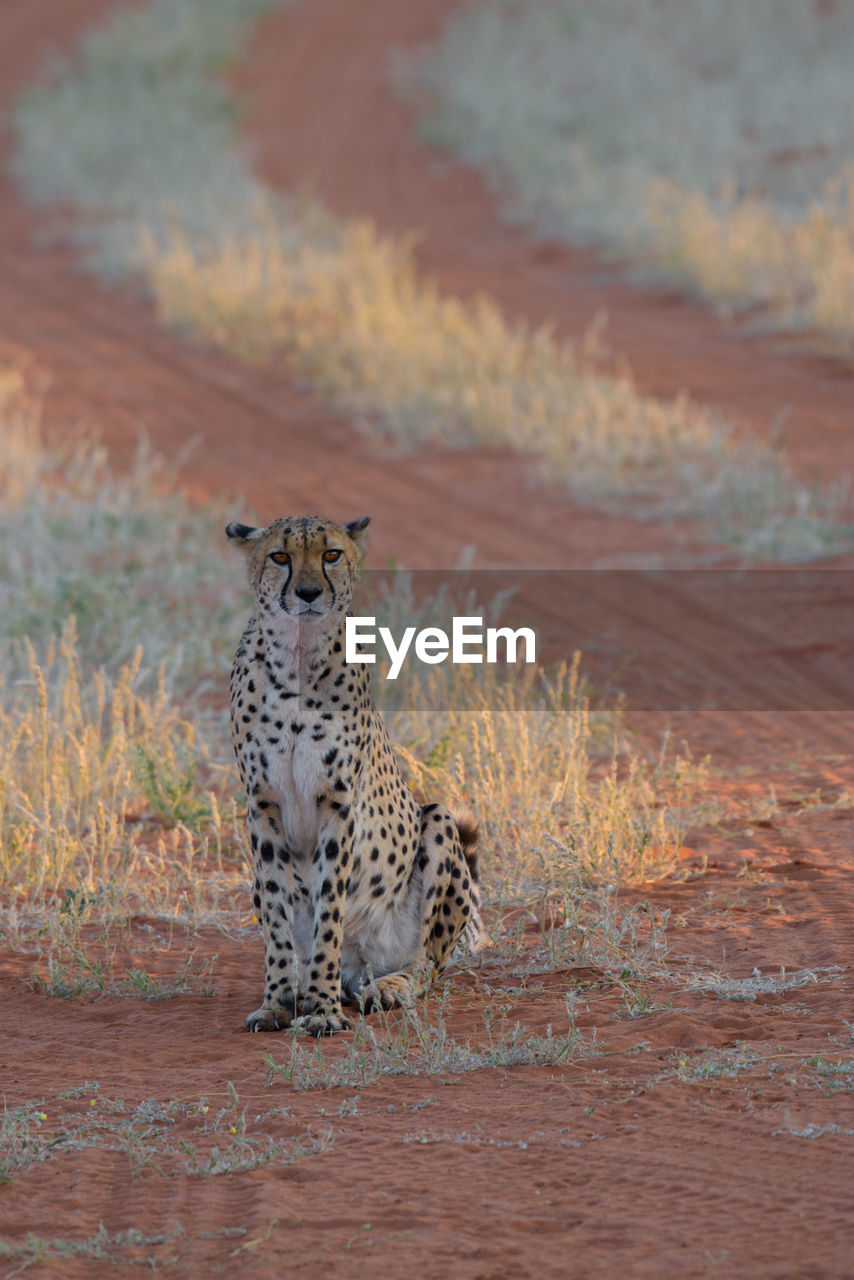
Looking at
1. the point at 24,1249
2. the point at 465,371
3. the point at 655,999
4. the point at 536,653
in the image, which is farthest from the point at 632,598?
the point at 24,1249

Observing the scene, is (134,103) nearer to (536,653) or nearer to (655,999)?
(536,653)

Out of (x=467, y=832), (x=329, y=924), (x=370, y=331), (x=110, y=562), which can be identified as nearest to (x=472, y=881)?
(x=467, y=832)

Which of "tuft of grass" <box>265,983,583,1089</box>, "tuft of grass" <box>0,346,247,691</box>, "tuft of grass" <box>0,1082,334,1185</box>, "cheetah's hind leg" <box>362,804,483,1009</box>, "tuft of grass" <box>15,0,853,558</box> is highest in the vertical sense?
"tuft of grass" <box>15,0,853,558</box>

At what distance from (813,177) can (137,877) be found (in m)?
13.5

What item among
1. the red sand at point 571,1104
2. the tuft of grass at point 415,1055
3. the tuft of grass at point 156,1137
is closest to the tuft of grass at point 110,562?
the red sand at point 571,1104

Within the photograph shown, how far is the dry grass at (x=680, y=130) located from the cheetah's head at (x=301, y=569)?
31.1 ft

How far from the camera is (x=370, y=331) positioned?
13.3m

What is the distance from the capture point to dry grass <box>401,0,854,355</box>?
14.9m

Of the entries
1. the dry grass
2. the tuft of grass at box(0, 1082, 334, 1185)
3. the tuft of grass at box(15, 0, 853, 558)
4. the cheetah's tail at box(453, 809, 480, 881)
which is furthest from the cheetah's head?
the dry grass

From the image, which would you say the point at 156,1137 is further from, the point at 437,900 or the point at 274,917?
the point at 437,900

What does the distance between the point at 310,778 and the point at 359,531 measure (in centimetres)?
73

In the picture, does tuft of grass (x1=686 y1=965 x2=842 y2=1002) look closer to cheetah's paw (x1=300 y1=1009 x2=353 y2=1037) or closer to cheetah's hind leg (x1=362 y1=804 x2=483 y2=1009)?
cheetah's hind leg (x1=362 y1=804 x2=483 y2=1009)

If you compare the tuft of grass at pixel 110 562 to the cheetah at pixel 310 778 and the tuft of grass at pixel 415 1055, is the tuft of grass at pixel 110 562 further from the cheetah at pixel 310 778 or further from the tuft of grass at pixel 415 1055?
the tuft of grass at pixel 415 1055

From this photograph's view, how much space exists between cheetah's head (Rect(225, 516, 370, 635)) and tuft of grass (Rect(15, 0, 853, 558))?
17.7 ft
